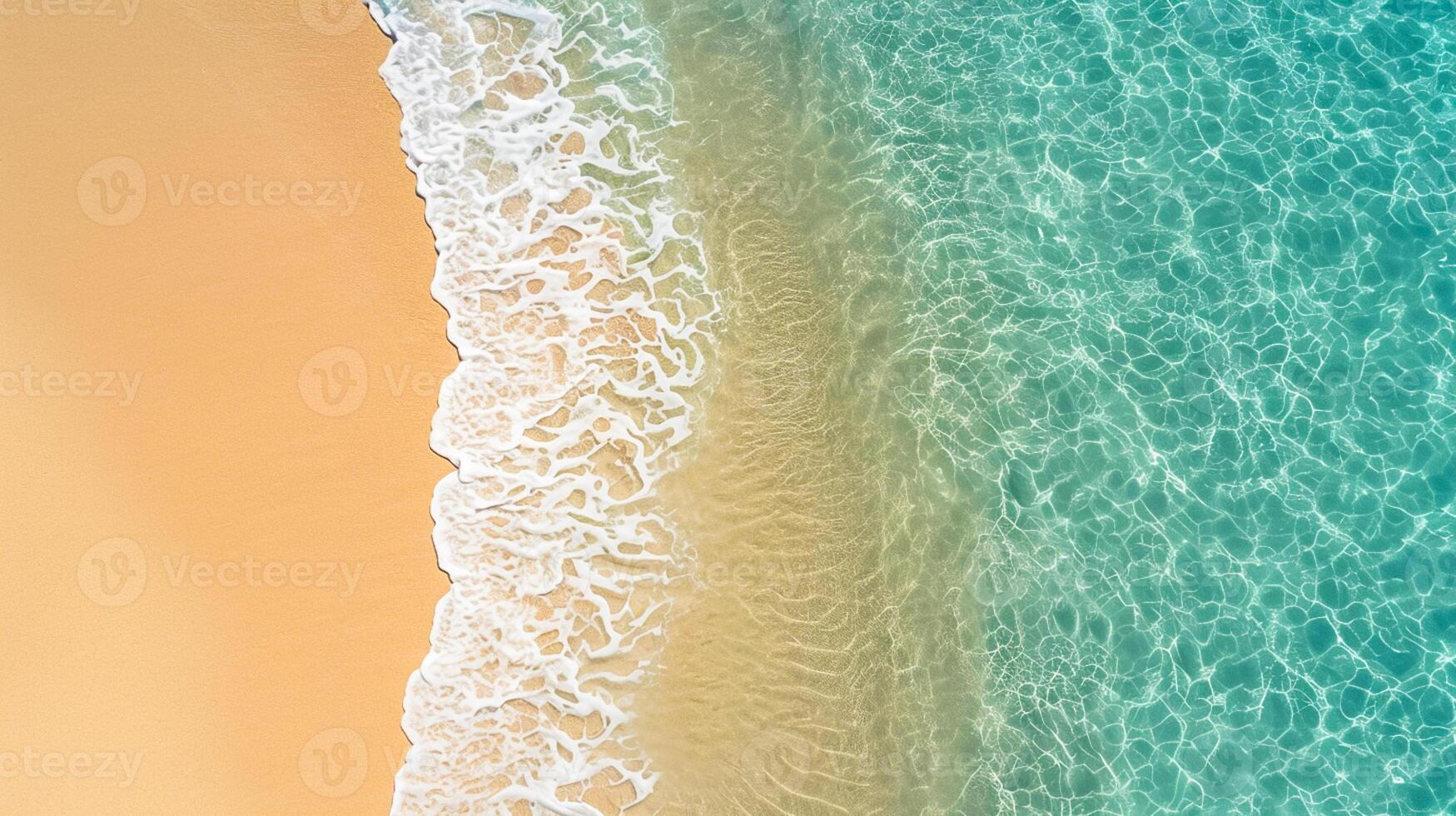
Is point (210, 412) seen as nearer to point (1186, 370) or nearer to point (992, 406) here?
point (992, 406)

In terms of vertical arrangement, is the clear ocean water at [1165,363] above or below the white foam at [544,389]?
below

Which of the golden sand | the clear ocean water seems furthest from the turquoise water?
the golden sand

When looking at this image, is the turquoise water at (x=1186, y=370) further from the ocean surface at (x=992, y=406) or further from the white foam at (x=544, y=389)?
the white foam at (x=544, y=389)

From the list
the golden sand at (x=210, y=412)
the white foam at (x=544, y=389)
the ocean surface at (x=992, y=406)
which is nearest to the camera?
the golden sand at (x=210, y=412)

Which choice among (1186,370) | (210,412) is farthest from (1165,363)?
(210,412)

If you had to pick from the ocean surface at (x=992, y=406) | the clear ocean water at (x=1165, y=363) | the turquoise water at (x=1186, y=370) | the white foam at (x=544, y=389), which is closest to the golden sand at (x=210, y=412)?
the white foam at (x=544, y=389)

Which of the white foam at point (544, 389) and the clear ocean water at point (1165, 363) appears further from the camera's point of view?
the clear ocean water at point (1165, 363)

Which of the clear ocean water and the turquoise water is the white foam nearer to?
the clear ocean water
